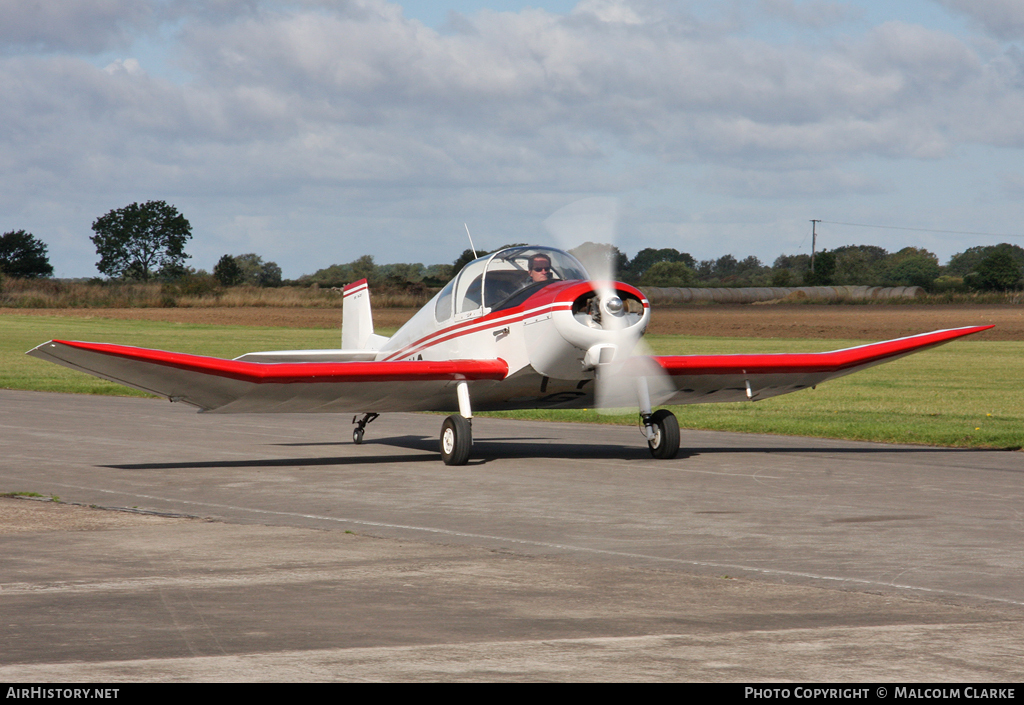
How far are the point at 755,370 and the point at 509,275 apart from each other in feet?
11.2

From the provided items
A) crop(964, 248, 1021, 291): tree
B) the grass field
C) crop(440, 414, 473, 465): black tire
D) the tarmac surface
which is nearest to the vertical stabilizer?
the tarmac surface

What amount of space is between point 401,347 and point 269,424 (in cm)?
454

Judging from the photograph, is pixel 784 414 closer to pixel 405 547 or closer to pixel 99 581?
pixel 405 547

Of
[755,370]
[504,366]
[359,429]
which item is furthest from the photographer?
[359,429]

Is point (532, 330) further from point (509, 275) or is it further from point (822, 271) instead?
point (822, 271)

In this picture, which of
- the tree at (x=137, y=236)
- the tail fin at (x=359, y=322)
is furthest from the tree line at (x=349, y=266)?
the tail fin at (x=359, y=322)

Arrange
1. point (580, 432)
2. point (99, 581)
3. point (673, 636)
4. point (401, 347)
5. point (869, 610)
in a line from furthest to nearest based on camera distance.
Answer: point (580, 432)
point (401, 347)
point (99, 581)
point (869, 610)
point (673, 636)

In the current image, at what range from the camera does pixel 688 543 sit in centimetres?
827

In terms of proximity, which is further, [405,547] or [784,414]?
[784,414]

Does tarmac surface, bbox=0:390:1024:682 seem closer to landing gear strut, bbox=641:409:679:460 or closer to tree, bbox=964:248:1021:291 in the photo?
landing gear strut, bbox=641:409:679:460

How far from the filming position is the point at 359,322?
18016 mm

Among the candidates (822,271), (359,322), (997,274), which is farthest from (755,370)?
(822,271)

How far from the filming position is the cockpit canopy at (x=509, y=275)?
44.9ft
